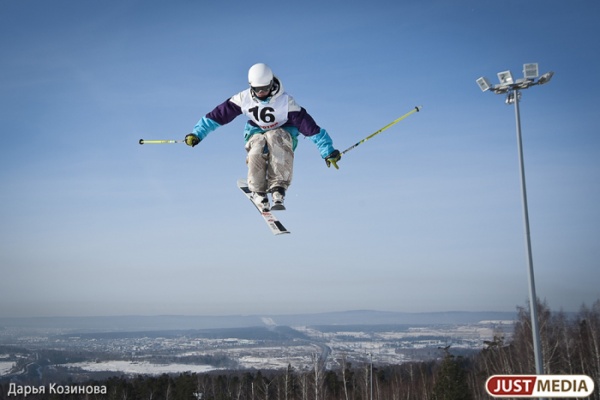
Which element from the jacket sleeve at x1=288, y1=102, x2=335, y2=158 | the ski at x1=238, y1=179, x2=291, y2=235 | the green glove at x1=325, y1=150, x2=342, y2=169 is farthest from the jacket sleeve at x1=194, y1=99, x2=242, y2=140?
the green glove at x1=325, y1=150, x2=342, y2=169

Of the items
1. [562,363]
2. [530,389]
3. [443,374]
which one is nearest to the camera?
[530,389]

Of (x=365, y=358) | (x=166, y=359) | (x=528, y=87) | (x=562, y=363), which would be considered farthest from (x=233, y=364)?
(x=528, y=87)

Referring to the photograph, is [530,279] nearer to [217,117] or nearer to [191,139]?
[217,117]

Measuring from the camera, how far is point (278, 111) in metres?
8.55

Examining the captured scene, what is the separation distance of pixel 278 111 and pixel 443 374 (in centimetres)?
2745

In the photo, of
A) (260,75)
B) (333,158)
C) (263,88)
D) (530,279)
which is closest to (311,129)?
(333,158)

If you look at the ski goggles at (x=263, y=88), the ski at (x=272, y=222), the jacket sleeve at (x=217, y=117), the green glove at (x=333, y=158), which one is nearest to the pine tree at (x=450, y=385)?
the ski at (x=272, y=222)

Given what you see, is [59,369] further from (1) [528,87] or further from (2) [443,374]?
(1) [528,87]

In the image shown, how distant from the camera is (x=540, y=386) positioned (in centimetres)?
920

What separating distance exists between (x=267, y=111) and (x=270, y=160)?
75 centimetres

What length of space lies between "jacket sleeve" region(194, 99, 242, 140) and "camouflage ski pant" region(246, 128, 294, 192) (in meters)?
0.55

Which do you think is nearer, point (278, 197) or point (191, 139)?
point (278, 197)

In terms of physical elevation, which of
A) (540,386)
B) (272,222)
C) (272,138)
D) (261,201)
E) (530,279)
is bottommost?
(540,386)

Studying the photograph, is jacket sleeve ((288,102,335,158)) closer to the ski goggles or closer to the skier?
the skier
